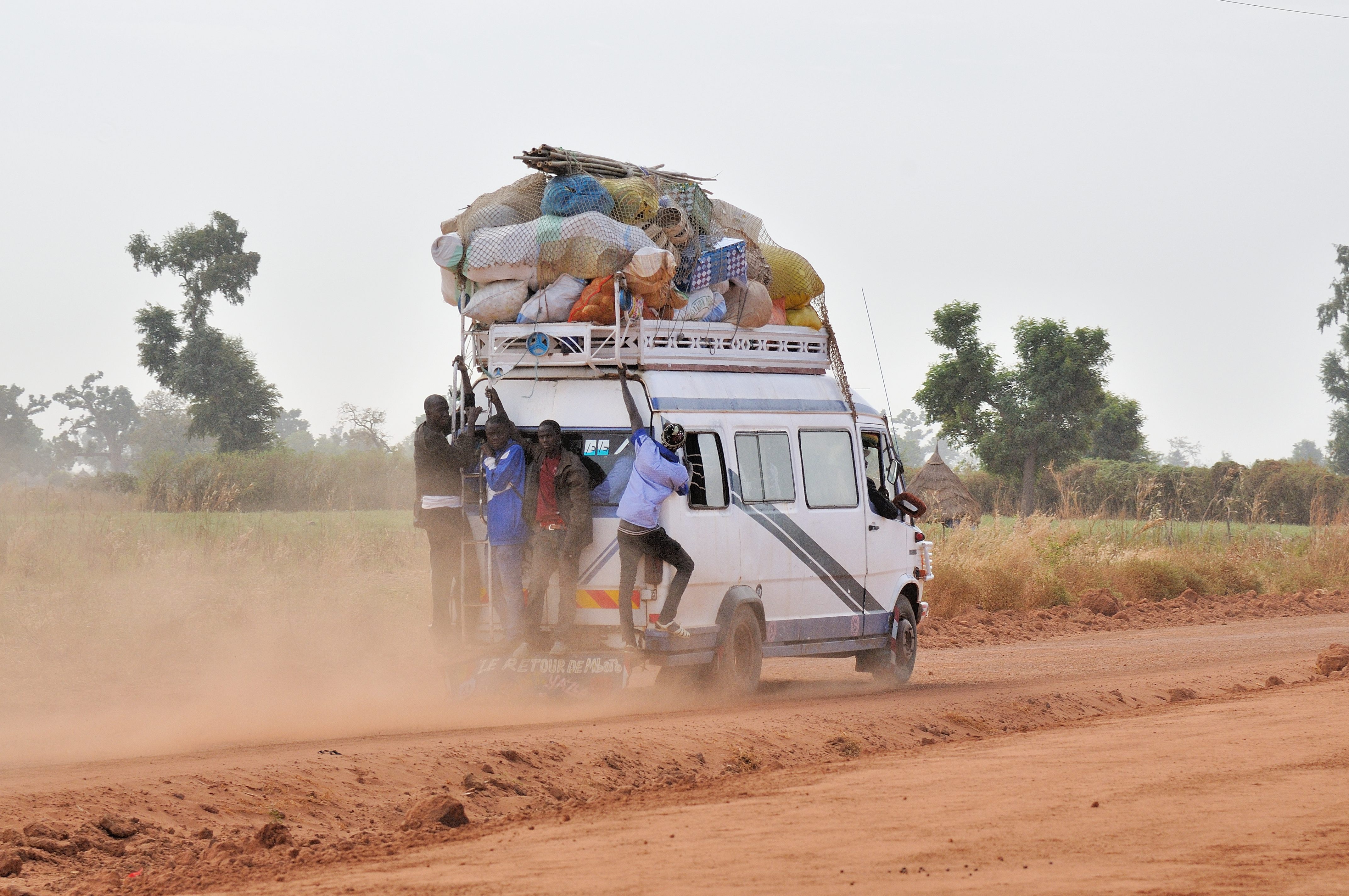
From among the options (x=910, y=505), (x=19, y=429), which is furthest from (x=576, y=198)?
(x=19, y=429)

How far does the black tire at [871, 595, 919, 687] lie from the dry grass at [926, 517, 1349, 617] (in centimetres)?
684

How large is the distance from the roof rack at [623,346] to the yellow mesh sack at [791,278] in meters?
0.91

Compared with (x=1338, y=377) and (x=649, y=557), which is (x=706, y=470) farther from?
(x=1338, y=377)

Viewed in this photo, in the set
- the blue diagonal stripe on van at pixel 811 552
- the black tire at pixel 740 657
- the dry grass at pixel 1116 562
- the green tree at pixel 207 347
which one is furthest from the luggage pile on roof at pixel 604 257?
the green tree at pixel 207 347

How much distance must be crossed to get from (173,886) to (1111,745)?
605cm

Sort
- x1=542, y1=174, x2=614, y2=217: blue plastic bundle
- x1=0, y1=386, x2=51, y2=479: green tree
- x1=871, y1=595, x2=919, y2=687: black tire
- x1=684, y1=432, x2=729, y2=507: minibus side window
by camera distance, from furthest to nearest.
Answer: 1. x1=0, y1=386, x2=51, y2=479: green tree
2. x1=871, y1=595, x2=919, y2=687: black tire
3. x1=542, y1=174, x2=614, y2=217: blue plastic bundle
4. x1=684, y1=432, x2=729, y2=507: minibus side window

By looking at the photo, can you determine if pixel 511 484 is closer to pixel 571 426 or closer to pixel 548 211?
pixel 571 426

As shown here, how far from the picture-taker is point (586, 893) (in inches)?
225

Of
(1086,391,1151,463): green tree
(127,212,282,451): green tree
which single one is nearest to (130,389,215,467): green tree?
(127,212,282,451): green tree

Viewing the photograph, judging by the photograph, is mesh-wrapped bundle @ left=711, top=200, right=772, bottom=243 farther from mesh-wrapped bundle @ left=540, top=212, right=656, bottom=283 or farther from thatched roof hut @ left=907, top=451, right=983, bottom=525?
thatched roof hut @ left=907, top=451, right=983, bottom=525

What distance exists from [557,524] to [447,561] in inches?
42.0

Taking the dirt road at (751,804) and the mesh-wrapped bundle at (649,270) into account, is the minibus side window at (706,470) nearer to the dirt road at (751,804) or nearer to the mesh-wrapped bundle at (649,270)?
the mesh-wrapped bundle at (649,270)

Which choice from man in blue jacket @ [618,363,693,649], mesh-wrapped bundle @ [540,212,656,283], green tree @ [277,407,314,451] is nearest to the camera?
man in blue jacket @ [618,363,693,649]

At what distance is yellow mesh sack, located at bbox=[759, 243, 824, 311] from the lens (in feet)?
42.5
